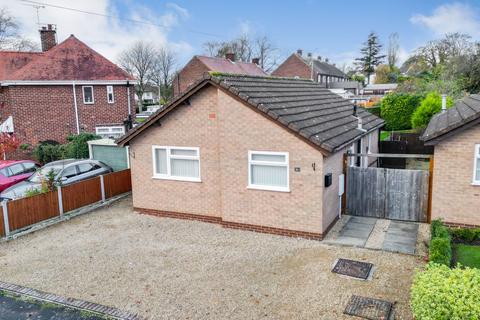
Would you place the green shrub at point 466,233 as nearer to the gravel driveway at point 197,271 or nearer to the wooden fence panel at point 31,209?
the gravel driveway at point 197,271

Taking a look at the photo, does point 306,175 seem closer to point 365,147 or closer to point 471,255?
point 471,255

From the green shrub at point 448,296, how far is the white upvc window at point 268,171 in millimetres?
5580

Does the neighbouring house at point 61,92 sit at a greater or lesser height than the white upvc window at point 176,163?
greater

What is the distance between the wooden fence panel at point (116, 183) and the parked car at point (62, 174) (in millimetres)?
1100

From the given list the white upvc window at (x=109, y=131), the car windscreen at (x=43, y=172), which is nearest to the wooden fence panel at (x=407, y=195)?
the car windscreen at (x=43, y=172)

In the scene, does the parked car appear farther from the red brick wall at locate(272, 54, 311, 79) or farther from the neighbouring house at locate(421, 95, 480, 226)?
the red brick wall at locate(272, 54, 311, 79)

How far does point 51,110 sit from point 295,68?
48.1 meters

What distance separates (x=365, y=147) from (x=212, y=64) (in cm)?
3653

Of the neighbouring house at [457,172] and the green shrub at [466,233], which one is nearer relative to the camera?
the green shrub at [466,233]

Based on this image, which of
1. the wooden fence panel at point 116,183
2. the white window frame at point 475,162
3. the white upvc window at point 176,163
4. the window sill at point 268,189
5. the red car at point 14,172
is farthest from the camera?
the red car at point 14,172

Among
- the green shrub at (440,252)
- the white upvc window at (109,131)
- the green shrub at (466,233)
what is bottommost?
the green shrub at (466,233)

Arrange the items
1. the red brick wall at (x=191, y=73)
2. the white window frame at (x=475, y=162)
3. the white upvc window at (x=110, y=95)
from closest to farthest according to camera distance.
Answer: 1. the white window frame at (x=475, y=162)
2. the white upvc window at (x=110, y=95)
3. the red brick wall at (x=191, y=73)

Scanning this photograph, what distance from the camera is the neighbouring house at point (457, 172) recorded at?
11000 millimetres

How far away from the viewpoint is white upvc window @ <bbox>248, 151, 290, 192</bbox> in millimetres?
11430
